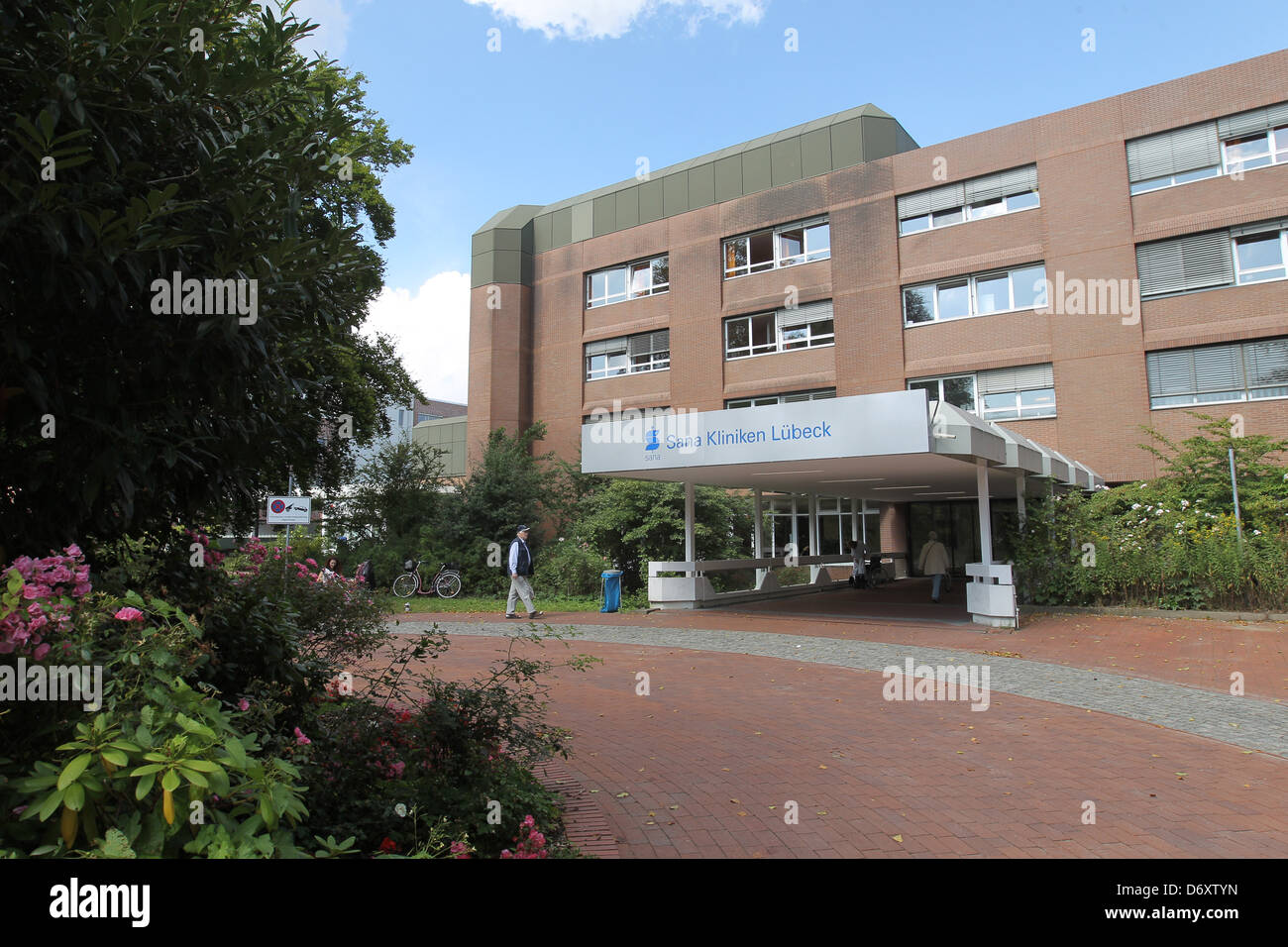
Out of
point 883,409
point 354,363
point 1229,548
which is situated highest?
point 354,363

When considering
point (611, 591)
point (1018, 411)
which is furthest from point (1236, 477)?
point (611, 591)

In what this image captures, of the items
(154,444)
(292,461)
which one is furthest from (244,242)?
(292,461)

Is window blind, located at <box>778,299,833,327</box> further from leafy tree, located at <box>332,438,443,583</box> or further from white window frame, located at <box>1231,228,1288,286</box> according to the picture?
leafy tree, located at <box>332,438,443,583</box>

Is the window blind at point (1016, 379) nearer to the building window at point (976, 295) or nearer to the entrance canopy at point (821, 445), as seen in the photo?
the building window at point (976, 295)

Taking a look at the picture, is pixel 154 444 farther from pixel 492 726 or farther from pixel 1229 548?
pixel 1229 548

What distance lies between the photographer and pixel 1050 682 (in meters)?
8.46

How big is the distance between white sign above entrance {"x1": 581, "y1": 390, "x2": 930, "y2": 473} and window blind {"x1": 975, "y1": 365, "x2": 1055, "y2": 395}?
1199cm

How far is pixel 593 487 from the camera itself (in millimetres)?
26375

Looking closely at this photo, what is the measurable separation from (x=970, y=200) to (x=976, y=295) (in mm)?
3071

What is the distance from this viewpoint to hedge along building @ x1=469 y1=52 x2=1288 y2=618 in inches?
799

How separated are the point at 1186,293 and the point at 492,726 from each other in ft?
76.9

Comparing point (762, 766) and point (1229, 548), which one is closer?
point (762, 766)
